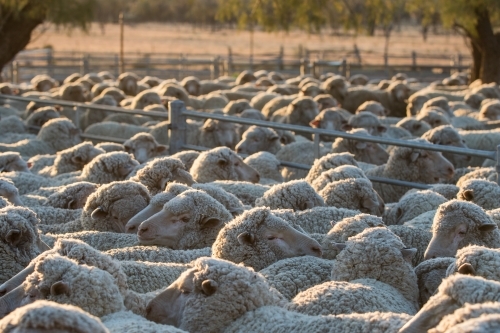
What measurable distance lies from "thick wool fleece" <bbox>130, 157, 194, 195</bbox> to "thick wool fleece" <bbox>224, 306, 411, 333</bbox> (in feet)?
9.96

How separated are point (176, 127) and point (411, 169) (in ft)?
8.00

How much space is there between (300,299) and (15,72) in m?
20.4

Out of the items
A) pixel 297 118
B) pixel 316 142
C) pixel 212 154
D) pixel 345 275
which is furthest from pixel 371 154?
pixel 345 275

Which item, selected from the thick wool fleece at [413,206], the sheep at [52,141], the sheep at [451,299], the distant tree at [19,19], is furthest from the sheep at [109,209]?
the distant tree at [19,19]

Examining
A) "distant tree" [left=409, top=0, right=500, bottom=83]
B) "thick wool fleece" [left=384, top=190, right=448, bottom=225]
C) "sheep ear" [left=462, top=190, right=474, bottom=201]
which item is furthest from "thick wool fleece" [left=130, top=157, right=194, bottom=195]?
"distant tree" [left=409, top=0, right=500, bottom=83]

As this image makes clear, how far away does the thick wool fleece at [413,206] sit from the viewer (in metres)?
6.11

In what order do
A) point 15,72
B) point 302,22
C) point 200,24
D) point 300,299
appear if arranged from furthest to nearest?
point 200,24 < point 15,72 < point 302,22 < point 300,299

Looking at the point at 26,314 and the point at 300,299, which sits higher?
the point at 26,314

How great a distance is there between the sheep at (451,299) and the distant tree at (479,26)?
16.3 metres

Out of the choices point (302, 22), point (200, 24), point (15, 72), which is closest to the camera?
point (302, 22)

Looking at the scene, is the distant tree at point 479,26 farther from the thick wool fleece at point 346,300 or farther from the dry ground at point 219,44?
the dry ground at point 219,44

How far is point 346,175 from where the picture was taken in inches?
250

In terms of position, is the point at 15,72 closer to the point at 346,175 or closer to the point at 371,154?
the point at 371,154

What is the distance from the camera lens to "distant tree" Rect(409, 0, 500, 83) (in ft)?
61.1
